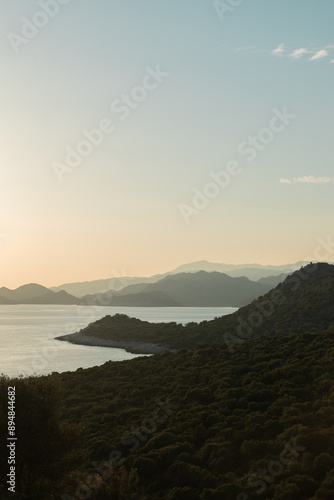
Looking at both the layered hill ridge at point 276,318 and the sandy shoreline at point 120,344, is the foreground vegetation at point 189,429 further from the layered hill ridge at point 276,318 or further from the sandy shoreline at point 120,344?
the sandy shoreline at point 120,344

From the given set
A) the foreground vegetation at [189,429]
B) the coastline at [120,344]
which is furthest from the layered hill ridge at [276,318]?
the foreground vegetation at [189,429]

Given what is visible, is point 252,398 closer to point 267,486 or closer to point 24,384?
point 267,486

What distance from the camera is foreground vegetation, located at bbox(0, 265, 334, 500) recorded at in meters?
21.9

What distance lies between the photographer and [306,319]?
8656 centimetres

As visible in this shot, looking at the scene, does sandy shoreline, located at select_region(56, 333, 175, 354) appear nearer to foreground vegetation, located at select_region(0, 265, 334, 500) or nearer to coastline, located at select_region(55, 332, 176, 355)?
coastline, located at select_region(55, 332, 176, 355)

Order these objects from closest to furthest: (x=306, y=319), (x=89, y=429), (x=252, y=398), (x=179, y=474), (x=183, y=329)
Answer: (x=179, y=474) → (x=89, y=429) → (x=252, y=398) → (x=306, y=319) → (x=183, y=329)

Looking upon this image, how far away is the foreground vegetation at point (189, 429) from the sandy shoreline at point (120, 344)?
5303 cm

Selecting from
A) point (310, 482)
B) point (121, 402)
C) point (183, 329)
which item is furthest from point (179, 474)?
point (183, 329)

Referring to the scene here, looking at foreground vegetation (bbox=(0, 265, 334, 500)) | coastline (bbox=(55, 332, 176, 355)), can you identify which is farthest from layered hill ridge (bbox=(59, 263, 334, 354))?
foreground vegetation (bbox=(0, 265, 334, 500))

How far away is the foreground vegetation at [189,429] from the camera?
21.9 metres

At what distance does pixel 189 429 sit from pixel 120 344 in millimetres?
99513

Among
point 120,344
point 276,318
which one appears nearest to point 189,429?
point 276,318

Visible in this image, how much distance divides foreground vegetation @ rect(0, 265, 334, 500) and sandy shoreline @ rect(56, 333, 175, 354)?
174ft

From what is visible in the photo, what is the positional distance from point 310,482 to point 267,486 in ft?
6.51
